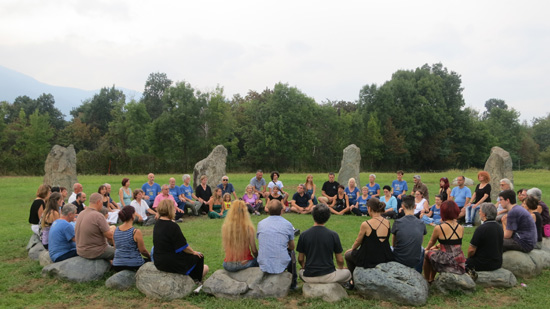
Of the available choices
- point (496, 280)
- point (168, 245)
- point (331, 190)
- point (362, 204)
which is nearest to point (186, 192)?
point (331, 190)

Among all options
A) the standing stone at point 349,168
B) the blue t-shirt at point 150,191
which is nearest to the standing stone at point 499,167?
the standing stone at point 349,168

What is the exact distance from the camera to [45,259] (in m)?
7.28

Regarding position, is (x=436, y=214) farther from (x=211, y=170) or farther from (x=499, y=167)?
(x=211, y=170)

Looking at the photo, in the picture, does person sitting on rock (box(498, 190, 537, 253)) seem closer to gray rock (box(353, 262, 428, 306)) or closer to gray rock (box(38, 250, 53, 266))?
gray rock (box(353, 262, 428, 306))

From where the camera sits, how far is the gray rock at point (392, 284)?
5.59m

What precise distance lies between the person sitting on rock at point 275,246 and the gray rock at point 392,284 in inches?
41.2

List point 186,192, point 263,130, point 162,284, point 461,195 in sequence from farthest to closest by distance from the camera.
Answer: point 263,130, point 186,192, point 461,195, point 162,284

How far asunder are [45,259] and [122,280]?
2101mm

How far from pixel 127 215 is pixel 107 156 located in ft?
108


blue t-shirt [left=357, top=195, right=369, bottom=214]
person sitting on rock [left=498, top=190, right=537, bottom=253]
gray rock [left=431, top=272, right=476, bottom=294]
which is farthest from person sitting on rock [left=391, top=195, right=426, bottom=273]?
blue t-shirt [left=357, top=195, right=369, bottom=214]

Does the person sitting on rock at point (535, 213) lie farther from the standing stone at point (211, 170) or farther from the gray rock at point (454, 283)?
the standing stone at point (211, 170)

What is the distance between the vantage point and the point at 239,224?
19.9 ft

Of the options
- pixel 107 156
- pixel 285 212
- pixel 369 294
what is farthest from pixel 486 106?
pixel 369 294

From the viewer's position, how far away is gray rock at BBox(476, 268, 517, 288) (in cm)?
633
